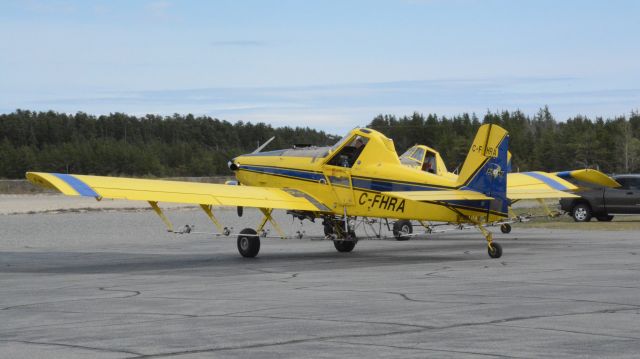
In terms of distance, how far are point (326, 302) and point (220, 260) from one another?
367 inches

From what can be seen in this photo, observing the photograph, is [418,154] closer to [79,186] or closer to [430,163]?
[430,163]

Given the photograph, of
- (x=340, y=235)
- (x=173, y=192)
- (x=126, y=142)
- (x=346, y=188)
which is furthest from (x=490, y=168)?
(x=126, y=142)

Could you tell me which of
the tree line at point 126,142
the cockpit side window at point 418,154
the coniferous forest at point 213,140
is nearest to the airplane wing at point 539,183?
the cockpit side window at point 418,154

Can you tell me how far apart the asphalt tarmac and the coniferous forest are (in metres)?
33.7

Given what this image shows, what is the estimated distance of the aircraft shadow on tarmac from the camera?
1947 centimetres

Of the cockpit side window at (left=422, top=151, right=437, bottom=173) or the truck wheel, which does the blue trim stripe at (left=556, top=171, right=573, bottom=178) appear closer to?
the cockpit side window at (left=422, top=151, right=437, bottom=173)

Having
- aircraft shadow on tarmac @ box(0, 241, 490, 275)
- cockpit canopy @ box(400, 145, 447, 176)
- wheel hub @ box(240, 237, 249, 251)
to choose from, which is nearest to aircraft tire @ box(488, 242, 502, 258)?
aircraft shadow on tarmac @ box(0, 241, 490, 275)

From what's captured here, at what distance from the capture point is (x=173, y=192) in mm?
20656

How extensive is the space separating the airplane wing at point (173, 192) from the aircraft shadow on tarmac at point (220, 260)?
127cm

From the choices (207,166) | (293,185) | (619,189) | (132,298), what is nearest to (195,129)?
(207,166)

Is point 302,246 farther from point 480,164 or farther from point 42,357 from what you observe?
point 42,357

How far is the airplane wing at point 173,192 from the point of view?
19250 mm

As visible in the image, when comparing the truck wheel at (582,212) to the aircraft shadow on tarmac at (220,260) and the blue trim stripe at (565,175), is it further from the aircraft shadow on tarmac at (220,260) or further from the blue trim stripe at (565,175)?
the aircraft shadow on tarmac at (220,260)

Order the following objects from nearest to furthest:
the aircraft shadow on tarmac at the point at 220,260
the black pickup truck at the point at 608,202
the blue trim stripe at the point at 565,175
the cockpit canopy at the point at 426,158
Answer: the aircraft shadow on tarmac at the point at 220,260 → the blue trim stripe at the point at 565,175 → the cockpit canopy at the point at 426,158 → the black pickup truck at the point at 608,202
